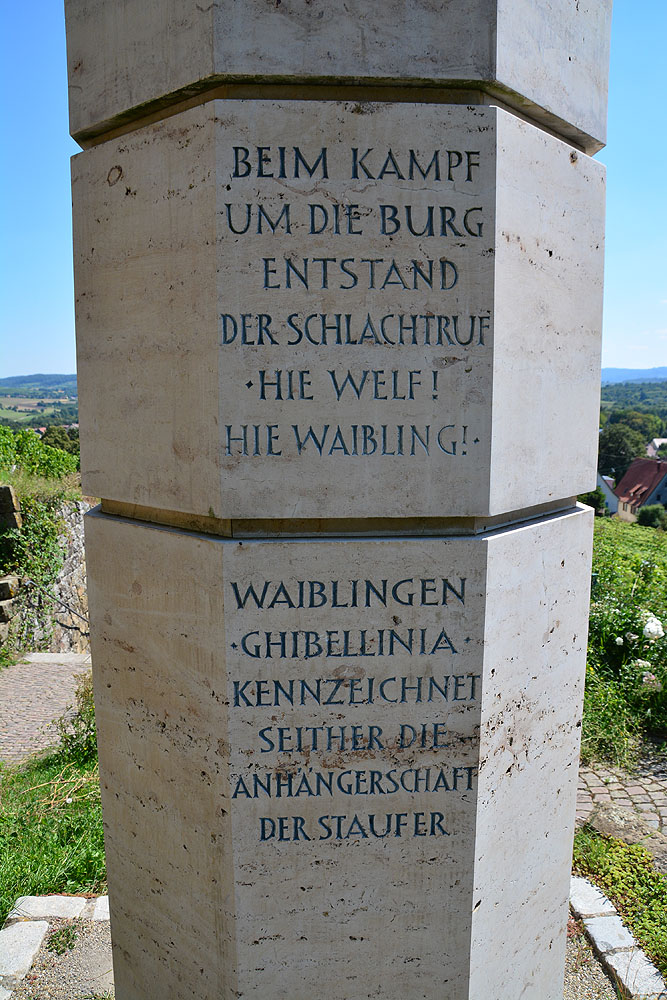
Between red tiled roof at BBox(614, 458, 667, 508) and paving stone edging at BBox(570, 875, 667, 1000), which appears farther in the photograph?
red tiled roof at BBox(614, 458, 667, 508)

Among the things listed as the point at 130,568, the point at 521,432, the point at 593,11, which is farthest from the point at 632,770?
the point at 593,11

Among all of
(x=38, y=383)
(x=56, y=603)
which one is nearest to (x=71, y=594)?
(x=56, y=603)

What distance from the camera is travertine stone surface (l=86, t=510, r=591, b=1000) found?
220 cm

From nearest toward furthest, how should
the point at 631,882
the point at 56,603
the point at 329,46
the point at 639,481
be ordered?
the point at 329,46 < the point at 631,882 < the point at 56,603 < the point at 639,481

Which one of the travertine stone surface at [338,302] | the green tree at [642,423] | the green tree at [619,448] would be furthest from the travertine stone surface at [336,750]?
the green tree at [642,423]

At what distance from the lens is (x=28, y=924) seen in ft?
11.3

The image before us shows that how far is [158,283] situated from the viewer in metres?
2.27

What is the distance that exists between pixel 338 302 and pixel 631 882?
3662 mm

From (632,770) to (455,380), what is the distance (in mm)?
4728

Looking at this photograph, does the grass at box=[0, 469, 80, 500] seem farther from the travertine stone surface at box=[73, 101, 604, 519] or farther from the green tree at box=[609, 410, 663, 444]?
the green tree at box=[609, 410, 663, 444]

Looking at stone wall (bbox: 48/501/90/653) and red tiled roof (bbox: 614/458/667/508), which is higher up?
stone wall (bbox: 48/501/90/653)

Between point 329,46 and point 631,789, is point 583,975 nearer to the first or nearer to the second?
point 631,789

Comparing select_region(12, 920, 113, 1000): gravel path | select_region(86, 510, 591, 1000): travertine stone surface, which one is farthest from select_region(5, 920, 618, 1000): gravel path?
select_region(86, 510, 591, 1000): travertine stone surface

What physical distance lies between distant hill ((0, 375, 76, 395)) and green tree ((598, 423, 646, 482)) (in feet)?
138
